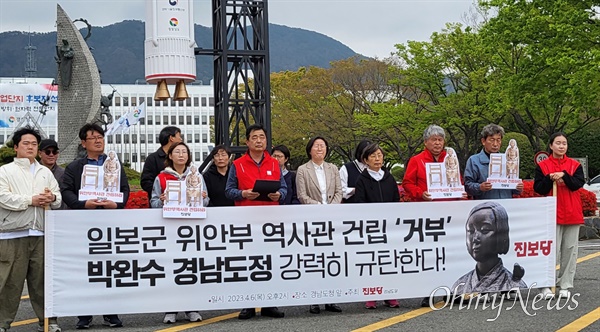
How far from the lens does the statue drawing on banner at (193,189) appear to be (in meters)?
7.03

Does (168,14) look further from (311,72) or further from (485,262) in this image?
(311,72)

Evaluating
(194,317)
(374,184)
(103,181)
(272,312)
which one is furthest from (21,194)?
(374,184)

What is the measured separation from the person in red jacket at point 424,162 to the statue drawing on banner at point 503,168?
321mm

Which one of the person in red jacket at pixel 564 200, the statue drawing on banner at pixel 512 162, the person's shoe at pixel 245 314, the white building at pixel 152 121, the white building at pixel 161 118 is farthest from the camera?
the white building at pixel 161 118

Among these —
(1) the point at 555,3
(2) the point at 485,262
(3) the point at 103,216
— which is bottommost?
(2) the point at 485,262

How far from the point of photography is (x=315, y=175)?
26.0 feet

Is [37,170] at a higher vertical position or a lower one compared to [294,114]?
lower

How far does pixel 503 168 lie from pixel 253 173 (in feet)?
7.98

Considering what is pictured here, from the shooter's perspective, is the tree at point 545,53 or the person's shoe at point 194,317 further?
the tree at point 545,53

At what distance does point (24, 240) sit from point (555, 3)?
74.0ft

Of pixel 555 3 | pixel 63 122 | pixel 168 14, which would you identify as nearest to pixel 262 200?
pixel 168 14

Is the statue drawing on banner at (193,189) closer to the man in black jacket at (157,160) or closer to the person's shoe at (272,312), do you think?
the man in black jacket at (157,160)

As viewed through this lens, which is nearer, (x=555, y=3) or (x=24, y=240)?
(x=24, y=240)

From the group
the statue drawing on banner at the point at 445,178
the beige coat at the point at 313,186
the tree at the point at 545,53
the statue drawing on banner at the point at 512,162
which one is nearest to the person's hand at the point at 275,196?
the beige coat at the point at 313,186
